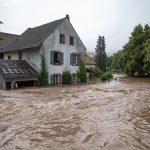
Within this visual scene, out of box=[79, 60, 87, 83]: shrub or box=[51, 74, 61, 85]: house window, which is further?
box=[79, 60, 87, 83]: shrub

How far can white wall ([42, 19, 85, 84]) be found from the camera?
31.2 m

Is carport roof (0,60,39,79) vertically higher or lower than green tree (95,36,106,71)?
lower

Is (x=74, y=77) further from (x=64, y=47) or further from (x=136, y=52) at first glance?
(x=136, y=52)

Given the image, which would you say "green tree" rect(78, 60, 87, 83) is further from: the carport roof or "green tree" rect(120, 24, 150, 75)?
"green tree" rect(120, 24, 150, 75)

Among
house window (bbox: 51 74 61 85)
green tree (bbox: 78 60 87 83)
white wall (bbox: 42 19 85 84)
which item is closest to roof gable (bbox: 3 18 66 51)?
white wall (bbox: 42 19 85 84)

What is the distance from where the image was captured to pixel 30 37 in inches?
1373

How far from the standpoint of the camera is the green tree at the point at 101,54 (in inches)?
2621

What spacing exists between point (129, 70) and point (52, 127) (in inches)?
1736

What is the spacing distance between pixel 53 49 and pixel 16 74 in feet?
19.9

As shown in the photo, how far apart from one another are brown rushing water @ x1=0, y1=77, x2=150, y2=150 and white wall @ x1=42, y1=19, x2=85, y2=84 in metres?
12.0

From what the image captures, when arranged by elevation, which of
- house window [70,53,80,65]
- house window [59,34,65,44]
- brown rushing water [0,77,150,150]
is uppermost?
house window [59,34,65,44]

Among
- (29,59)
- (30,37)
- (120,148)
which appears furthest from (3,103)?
(30,37)

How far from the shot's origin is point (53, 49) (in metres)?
31.6

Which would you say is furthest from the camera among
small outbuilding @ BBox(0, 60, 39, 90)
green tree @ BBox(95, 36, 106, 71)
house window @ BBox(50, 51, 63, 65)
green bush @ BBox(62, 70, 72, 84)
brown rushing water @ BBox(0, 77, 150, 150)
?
green tree @ BBox(95, 36, 106, 71)
